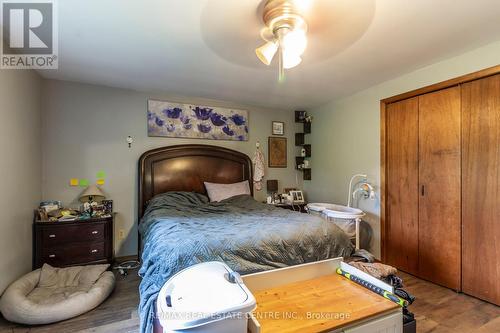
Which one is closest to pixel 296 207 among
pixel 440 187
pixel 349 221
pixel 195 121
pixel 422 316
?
pixel 349 221

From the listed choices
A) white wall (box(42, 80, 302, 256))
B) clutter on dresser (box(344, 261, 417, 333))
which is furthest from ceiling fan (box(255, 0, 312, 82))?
white wall (box(42, 80, 302, 256))

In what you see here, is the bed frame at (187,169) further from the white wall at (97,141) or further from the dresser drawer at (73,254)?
the dresser drawer at (73,254)

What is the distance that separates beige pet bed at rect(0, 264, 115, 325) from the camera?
72.4 inches

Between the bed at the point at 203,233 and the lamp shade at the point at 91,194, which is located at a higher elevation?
the lamp shade at the point at 91,194

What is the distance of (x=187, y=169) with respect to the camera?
3600 mm

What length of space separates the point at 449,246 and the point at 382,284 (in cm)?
148

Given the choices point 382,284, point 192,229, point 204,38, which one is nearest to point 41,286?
point 192,229

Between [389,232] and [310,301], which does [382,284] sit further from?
[389,232]

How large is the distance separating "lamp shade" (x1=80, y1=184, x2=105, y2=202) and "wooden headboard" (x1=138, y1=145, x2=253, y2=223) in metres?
0.48

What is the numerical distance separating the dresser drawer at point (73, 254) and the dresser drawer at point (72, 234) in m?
0.06

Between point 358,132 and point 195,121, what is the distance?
2.43 metres

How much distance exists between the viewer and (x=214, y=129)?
3900 millimetres

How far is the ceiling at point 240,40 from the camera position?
1.69 m

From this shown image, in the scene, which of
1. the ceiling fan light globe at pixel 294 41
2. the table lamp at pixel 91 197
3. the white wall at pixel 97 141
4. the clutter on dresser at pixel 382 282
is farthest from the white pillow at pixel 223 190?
the ceiling fan light globe at pixel 294 41
